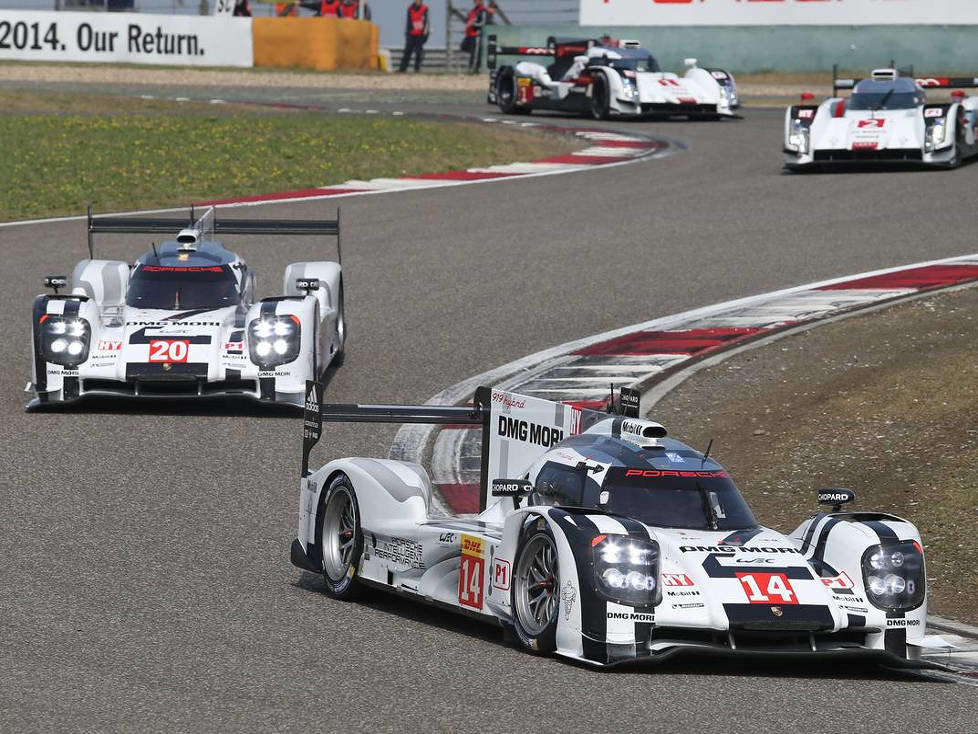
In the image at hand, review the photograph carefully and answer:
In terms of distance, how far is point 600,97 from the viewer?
112 ft

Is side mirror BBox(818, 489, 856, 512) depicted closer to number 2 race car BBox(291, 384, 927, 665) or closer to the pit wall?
number 2 race car BBox(291, 384, 927, 665)

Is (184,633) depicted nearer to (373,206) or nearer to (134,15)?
(373,206)

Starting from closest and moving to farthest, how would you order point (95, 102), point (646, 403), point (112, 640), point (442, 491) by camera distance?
1. point (112, 640)
2. point (442, 491)
3. point (646, 403)
4. point (95, 102)

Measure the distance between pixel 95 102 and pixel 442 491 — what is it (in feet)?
89.4

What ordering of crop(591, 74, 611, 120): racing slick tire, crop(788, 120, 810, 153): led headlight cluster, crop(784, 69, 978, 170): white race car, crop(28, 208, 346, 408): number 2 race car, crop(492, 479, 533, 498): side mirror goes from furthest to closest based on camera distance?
1. crop(591, 74, 611, 120): racing slick tire
2. crop(788, 120, 810, 153): led headlight cluster
3. crop(784, 69, 978, 170): white race car
4. crop(28, 208, 346, 408): number 2 race car
5. crop(492, 479, 533, 498): side mirror

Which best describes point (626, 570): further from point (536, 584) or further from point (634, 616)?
point (536, 584)

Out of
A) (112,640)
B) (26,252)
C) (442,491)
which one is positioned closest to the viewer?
(112,640)

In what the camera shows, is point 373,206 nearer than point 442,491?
No

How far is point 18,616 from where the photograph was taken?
809 cm

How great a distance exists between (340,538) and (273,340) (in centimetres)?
495

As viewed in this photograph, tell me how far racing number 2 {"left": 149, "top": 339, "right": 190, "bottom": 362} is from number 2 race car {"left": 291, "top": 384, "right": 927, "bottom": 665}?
4602 mm

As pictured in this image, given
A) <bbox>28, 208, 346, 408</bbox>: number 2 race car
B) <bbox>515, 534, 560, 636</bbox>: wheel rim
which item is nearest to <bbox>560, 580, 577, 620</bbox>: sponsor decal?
<bbox>515, 534, 560, 636</bbox>: wheel rim

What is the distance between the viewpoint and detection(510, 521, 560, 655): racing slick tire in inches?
300

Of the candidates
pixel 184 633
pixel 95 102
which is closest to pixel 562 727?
pixel 184 633
